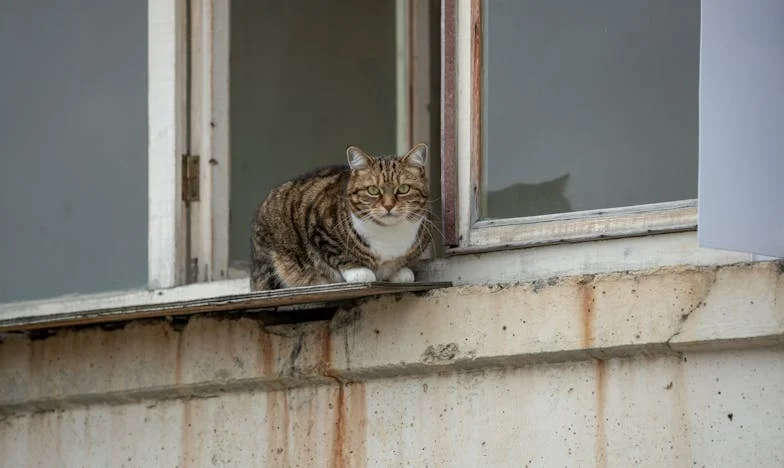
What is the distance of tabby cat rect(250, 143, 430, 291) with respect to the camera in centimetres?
519

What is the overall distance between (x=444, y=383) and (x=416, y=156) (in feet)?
2.70

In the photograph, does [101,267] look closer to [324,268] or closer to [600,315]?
[324,268]

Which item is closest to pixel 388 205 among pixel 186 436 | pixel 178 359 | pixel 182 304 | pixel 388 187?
pixel 388 187

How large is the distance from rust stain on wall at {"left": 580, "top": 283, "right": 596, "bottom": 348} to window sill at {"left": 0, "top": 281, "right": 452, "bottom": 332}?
1.86 ft

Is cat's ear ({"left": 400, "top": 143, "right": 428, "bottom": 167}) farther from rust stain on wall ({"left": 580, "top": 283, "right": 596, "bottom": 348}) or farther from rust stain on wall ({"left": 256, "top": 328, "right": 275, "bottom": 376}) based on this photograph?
rust stain on wall ({"left": 580, "top": 283, "right": 596, "bottom": 348})

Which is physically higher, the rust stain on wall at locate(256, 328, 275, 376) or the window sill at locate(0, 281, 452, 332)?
the window sill at locate(0, 281, 452, 332)

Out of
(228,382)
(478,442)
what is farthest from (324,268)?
(478,442)

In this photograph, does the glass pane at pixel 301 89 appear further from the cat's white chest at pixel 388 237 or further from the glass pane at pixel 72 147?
the cat's white chest at pixel 388 237

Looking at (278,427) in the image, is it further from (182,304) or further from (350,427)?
(182,304)

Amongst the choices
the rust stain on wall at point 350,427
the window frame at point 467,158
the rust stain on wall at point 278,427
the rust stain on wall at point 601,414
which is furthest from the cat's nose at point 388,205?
the rust stain on wall at point 601,414

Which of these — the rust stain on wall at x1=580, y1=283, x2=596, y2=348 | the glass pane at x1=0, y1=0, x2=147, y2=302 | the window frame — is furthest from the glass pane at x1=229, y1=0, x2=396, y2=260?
the rust stain on wall at x1=580, y1=283, x2=596, y2=348

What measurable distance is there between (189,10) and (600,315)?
7.56ft

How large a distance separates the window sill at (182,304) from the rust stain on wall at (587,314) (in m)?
0.57

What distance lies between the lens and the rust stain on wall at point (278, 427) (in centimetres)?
535
